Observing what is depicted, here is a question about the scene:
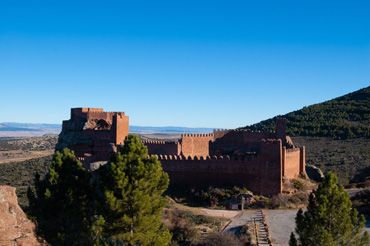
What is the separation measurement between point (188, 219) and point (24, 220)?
9268 millimetres

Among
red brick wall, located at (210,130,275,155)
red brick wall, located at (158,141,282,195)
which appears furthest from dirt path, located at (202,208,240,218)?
red brick wall, located at (210,130,275,155)

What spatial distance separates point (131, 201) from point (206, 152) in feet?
66.9

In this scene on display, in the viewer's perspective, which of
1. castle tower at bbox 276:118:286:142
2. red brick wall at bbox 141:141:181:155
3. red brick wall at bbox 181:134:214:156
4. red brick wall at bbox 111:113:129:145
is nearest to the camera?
red brick wall at bbox 141:141:181:155

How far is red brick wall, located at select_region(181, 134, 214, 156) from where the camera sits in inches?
1346

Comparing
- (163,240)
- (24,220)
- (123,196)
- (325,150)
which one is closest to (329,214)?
(163,240)

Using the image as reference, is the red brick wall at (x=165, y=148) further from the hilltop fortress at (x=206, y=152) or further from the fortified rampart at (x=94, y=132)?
the fortified rampart at (x=94, y=132)

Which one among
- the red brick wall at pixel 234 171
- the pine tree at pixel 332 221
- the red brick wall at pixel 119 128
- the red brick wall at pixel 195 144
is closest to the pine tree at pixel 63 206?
the pine tree at pixel 332 221

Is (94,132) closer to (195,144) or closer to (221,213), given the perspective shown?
(195,144)

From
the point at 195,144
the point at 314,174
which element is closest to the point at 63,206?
the point at 195,144

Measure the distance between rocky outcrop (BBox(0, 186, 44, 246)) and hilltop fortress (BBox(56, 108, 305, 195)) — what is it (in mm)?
12315

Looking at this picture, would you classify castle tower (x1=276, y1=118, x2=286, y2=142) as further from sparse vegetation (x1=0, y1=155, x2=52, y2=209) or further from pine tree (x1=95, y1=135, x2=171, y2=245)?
sparse vegetation (x1=0, y1=155, x2=52, y2=209)

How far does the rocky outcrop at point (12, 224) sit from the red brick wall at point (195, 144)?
56.5ft

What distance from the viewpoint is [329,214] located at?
14844 mm

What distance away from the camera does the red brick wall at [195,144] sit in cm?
3419
